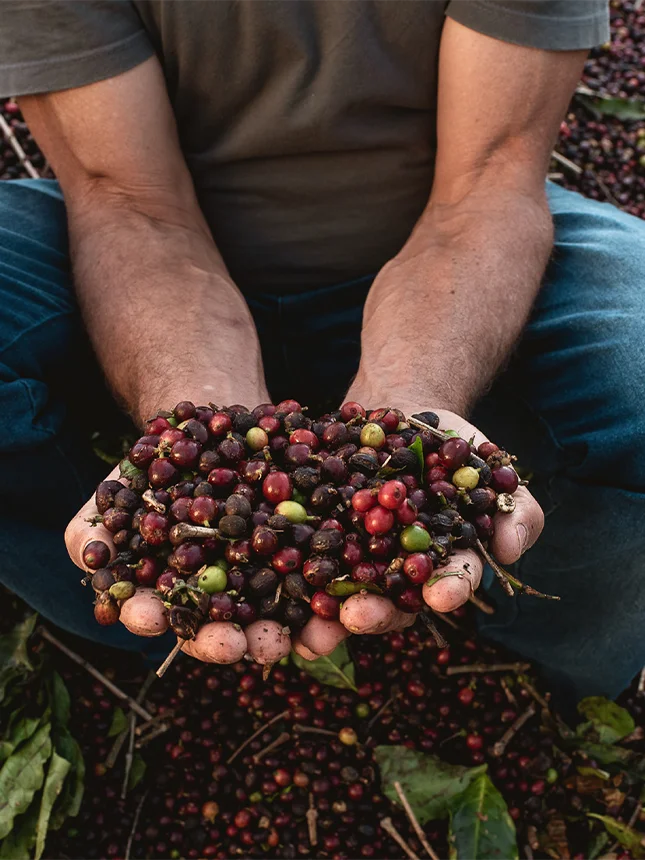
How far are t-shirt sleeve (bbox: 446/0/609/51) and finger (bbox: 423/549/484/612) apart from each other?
2139mm

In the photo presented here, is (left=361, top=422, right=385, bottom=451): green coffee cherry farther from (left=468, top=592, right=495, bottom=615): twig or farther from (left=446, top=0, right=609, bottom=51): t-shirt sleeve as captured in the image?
(left=446, top=0, right=609, bottom=51): t-shirt sleeve

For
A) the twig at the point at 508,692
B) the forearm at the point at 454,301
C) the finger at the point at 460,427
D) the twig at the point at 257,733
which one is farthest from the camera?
the twig at the point at 508,692

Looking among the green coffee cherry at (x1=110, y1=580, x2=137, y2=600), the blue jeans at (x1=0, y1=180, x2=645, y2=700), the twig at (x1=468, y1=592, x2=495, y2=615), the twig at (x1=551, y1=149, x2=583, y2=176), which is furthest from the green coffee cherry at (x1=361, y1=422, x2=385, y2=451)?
the twig at (x1=551, y1=149, x2=583, y2=176)

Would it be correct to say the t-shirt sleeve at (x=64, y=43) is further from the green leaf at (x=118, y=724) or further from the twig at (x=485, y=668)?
the twig at (x=485, y=668)

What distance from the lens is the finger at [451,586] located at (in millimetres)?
1822

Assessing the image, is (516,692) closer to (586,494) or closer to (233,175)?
(586,494)

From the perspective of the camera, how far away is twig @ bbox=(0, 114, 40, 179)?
4762mm

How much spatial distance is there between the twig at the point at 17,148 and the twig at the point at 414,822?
397 cm

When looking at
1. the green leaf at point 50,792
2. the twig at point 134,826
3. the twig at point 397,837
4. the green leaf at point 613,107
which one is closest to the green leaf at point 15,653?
the green leaf at point 50,792

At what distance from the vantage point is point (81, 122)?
3133 mm

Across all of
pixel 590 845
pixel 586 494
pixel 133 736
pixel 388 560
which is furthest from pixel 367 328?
pixel 590 845

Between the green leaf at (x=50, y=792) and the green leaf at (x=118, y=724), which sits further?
the green leaf at (x=118, y=724)

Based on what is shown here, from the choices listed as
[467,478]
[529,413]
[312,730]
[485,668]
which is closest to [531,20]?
[529,413]

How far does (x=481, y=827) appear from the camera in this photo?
2.92 m
